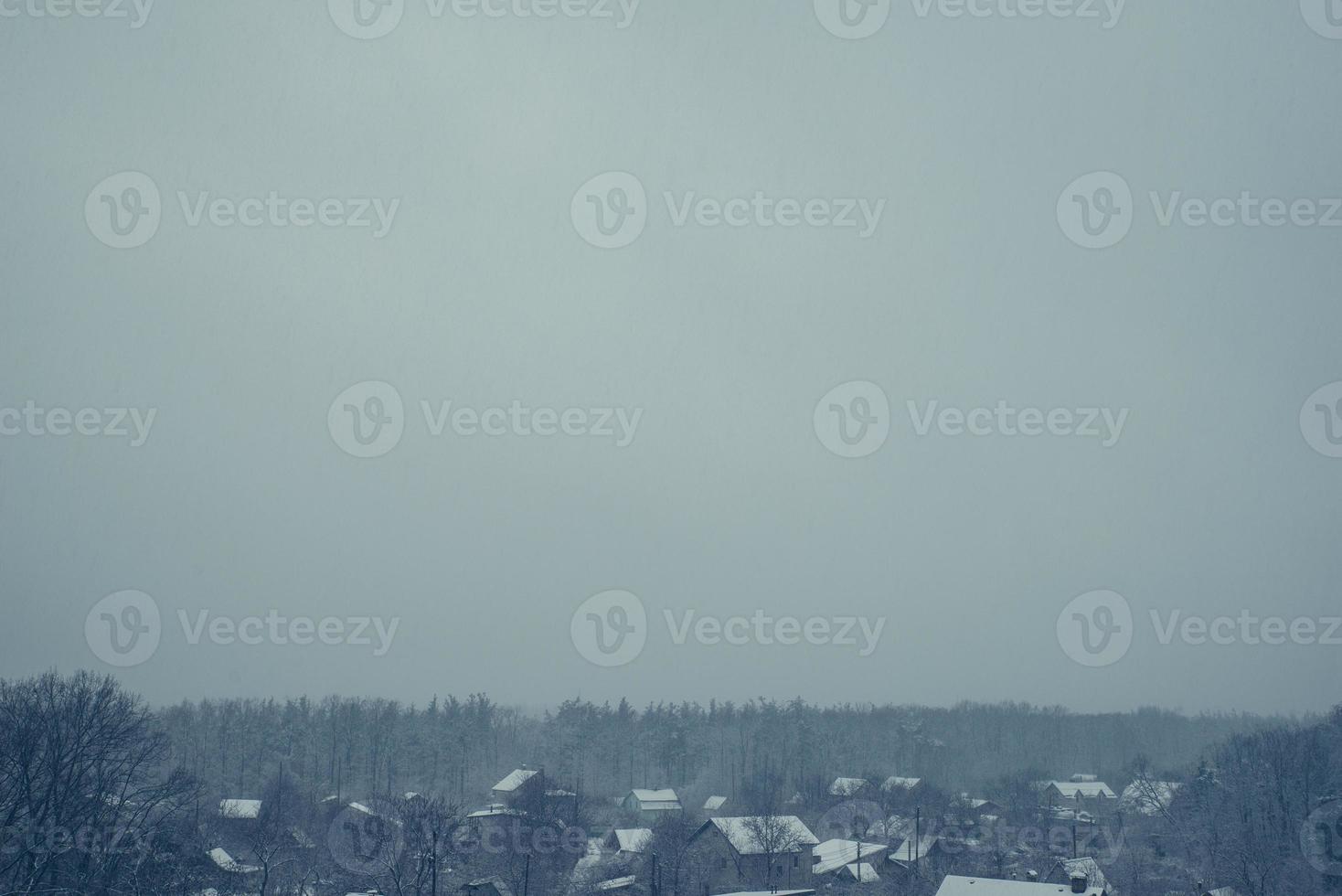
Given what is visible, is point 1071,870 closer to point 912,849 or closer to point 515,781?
point 912,849

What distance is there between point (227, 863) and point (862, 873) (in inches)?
1198

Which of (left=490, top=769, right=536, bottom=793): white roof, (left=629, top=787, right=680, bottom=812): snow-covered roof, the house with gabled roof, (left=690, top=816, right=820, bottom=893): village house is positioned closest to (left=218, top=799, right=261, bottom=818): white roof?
(left=490, top=769, right=536, bottom=793): white roof

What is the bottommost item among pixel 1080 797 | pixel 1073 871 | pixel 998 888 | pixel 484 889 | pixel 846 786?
pixel 1080 797

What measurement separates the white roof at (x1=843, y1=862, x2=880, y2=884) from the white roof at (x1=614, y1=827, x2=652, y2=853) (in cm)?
1031

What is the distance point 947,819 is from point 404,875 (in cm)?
3279

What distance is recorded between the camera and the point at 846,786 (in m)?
71.7

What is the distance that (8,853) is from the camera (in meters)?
28.3

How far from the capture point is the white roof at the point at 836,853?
5147 centimetres

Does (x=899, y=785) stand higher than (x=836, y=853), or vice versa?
(x=899, y=785)

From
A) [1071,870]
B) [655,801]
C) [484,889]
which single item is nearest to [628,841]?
[484,889]

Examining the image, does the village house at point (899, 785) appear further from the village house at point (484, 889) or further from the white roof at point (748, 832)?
the village house at point (484, 889)

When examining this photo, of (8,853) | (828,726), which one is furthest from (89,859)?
(828,726)

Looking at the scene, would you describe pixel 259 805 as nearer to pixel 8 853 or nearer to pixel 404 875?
pixel 404 875

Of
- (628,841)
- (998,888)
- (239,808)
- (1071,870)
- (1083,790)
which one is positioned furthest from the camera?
(1083,790)
